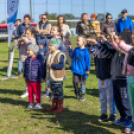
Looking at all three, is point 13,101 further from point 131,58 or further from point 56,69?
point 131,58

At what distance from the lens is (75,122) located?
17.2ft

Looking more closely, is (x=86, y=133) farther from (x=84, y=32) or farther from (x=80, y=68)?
(x=84, y=32)

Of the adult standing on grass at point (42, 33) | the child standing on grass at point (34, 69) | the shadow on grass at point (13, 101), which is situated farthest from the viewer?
the adult standing on grass at point (42, 33)

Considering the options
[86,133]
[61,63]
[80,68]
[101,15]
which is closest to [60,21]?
[80,68]

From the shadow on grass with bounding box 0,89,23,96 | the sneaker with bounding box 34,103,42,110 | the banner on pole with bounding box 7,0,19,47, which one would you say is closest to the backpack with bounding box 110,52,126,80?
the sneaker with bounding box 34,103,42,110

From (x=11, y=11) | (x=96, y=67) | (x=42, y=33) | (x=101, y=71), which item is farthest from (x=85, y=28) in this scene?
(x=101, y=71)

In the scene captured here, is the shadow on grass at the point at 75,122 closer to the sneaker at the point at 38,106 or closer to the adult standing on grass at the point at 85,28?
the sneaker at the point at 38,106

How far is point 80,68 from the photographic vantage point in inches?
257

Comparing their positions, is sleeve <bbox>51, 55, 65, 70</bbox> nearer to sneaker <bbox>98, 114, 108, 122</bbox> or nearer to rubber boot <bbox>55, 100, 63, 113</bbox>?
rubber boot <bbox>55, 100, 63, 113</bbox>

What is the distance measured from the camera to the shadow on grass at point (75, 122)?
480 centimetres

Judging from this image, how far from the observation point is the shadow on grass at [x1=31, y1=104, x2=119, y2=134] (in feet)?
15.7

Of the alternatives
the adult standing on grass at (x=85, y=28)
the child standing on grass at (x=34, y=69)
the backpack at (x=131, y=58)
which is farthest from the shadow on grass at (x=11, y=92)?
the backpack at (x=131, y=58)

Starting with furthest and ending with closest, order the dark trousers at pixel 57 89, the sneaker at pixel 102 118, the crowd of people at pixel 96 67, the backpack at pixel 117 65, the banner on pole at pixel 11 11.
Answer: the banner on pole at pixel 11 11, the dark trousers at pixel 57 89, the sneaker at pixel 102 118, the backpack at pixel 117 65, the crowd of people at pixel 96 67

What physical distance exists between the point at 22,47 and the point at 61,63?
2.00 meters
